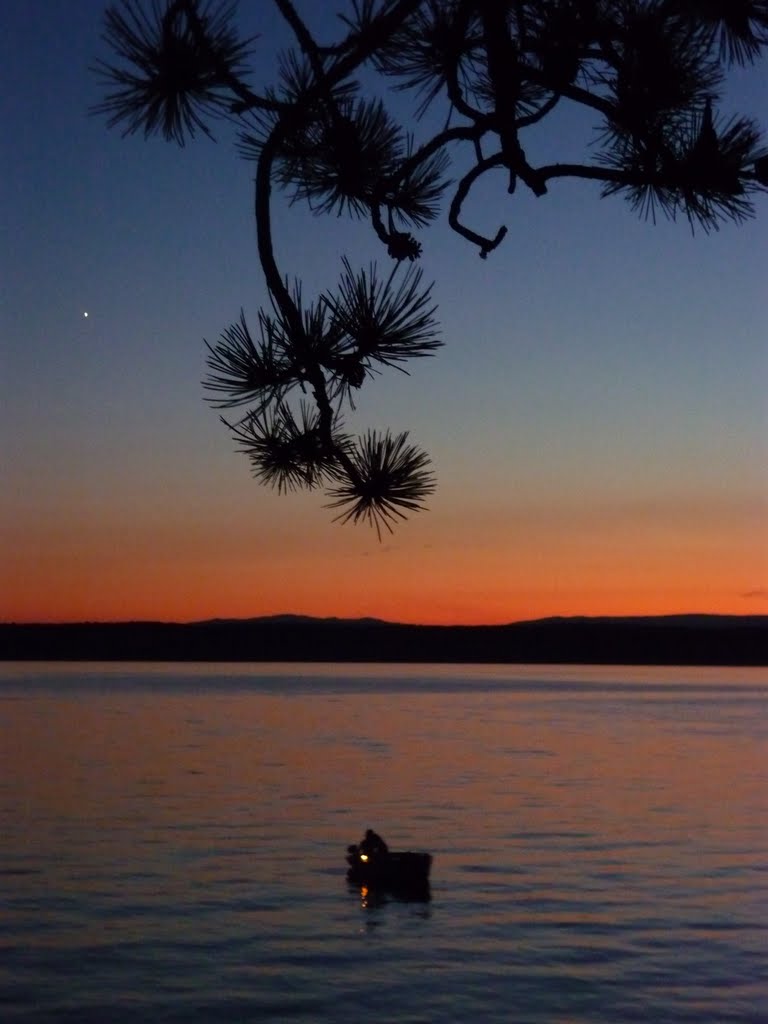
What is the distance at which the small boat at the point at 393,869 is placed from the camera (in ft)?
48.4

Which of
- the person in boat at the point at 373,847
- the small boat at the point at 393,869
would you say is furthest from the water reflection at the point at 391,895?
the person in boat at the point at 373,847

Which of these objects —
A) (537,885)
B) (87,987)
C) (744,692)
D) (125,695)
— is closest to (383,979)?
(87,987)

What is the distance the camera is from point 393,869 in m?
14.8

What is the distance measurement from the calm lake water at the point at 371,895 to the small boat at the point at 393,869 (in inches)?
7.7

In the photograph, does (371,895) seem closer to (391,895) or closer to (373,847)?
(391,895)

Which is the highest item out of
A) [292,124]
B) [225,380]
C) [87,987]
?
[292,124]

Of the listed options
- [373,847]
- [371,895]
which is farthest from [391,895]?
[373,847]

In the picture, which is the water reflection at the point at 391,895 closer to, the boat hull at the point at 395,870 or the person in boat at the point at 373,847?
the boat hull at the point at 395,870

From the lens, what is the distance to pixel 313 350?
4.29 metres

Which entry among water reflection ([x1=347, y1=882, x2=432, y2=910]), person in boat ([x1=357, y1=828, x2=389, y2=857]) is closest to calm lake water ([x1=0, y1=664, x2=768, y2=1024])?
water reflection ([x1=347, y1=882, x2=432, y2=910])

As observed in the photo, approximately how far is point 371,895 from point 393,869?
0.50 meters

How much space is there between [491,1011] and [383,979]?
124 centimetres

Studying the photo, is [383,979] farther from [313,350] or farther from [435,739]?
[435,739]

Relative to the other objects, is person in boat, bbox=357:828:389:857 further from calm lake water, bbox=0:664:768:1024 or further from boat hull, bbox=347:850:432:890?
calm lake water, bbox=0:664:768:1024
